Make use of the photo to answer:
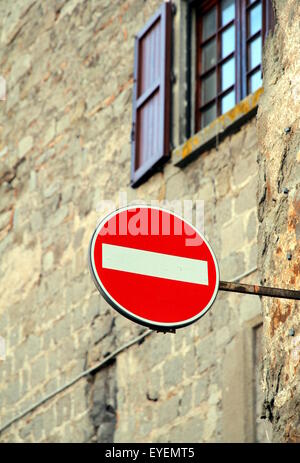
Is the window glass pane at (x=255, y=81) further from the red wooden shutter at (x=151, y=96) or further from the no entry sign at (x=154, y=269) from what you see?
the no entry sign at (x=154, y=269)

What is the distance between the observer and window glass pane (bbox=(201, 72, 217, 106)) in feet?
28.5

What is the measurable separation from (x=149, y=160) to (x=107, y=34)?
1565mm

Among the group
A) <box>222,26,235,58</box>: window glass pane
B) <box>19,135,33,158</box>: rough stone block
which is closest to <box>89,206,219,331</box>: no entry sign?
<box>222,26,235,58</box>: window glass pane

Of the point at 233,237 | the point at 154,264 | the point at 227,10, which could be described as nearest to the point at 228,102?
the point at 227,10

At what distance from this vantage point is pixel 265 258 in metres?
4.27

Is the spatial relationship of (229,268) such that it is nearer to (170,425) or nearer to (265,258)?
(170,425)

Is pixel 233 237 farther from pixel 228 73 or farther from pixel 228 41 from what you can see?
pixel 228 41

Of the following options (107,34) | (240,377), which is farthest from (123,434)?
(107,34)

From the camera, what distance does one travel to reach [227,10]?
874 centimetres

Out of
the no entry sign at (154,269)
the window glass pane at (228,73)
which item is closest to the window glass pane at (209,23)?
the window glass pane at (228,73)

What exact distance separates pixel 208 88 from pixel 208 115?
201mm

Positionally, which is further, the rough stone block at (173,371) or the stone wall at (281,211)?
the rough stone block at (173,371)

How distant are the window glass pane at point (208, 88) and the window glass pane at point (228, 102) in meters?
0.15

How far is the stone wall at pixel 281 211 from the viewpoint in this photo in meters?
4.00
